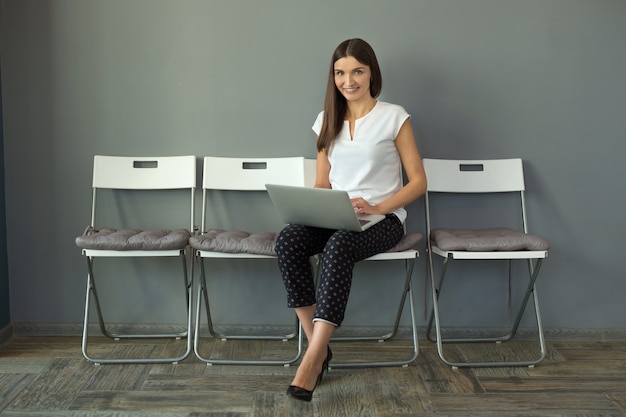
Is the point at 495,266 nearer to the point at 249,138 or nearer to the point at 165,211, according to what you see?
the point at 249,138

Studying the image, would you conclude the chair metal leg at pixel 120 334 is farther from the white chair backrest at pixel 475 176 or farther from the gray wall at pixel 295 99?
the white chair backrest at pixel 475 176

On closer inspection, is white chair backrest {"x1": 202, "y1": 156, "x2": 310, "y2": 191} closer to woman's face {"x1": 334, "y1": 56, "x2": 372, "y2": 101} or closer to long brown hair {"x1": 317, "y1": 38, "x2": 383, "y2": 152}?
long brown hair {"x1": 317, "y1": 38, "x2": 383, "y2": 152}

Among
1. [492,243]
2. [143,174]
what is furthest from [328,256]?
[143,174]

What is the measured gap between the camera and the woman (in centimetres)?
244

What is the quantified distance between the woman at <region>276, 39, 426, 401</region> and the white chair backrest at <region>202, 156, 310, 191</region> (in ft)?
0.62

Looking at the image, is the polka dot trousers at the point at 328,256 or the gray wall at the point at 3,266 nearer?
the polka dot trousers at the point at 328,256

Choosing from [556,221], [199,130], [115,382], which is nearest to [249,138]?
[199,130]

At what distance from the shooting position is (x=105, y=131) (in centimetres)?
299

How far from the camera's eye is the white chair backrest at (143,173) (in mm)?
2922

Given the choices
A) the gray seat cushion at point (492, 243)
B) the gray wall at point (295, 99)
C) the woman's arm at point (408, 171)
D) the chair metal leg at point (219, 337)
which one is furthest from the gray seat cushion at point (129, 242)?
the gray seat cushion at point (492, 243)

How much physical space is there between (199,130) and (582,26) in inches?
72.5

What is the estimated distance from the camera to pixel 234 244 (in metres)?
2.54

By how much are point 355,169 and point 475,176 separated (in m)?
0.64

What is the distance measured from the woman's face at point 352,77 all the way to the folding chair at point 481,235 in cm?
52
